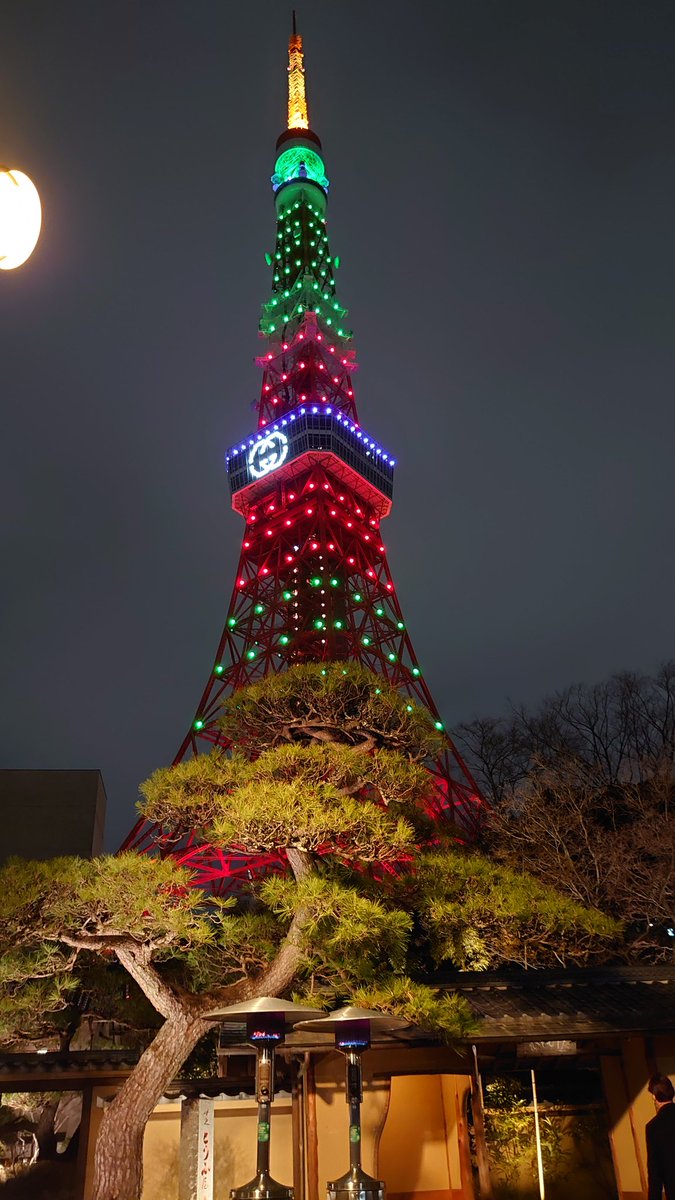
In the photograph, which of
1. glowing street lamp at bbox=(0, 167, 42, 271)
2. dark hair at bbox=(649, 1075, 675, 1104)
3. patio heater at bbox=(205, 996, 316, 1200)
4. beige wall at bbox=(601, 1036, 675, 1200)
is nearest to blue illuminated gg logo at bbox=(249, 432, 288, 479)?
beige wall at bbox=(601, 1036, 675, 1200)

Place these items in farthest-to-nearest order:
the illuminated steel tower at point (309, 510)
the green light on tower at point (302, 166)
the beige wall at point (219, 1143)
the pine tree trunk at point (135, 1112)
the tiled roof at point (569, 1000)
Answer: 1. the green light on tower at point (302, 166)
2. the illuminated steel tower at point (309, 510)
3. the beige wall at point (219, 1143)
4. the tiled roof at point (569, 1000)
5. the pine tree trunk at point (135, 1112)

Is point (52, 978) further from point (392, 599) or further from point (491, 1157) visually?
point (392, 599)

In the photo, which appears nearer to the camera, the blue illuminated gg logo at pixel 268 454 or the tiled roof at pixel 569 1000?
the tiled roof at pixel 569 1000

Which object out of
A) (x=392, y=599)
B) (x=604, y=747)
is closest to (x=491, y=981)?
(x=604, y=747)

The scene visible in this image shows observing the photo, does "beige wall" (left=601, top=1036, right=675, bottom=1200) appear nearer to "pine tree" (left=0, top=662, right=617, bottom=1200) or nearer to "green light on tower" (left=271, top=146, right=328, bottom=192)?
"pine tree" (left=0, top=662, right=617, bottom=1200)

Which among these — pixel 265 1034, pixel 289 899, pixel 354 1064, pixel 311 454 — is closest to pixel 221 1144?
pixel 354 1064

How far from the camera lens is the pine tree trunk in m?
4.70

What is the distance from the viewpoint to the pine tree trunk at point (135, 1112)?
4.70m

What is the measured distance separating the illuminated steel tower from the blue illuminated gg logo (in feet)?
0.14

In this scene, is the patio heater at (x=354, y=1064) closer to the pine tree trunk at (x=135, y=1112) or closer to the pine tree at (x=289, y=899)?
the pine tree at (x=289, y=899)

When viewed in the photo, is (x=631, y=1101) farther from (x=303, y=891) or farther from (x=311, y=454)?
→ (x=311, y=454)

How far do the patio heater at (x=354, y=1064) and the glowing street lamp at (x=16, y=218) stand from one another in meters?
4.09

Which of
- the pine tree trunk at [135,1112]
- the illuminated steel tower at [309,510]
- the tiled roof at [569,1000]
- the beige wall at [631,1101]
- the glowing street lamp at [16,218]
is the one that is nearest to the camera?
the glowing street lamp at [16,218]

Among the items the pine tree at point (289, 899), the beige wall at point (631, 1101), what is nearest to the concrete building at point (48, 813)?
the pine tree at point (289, 899)
